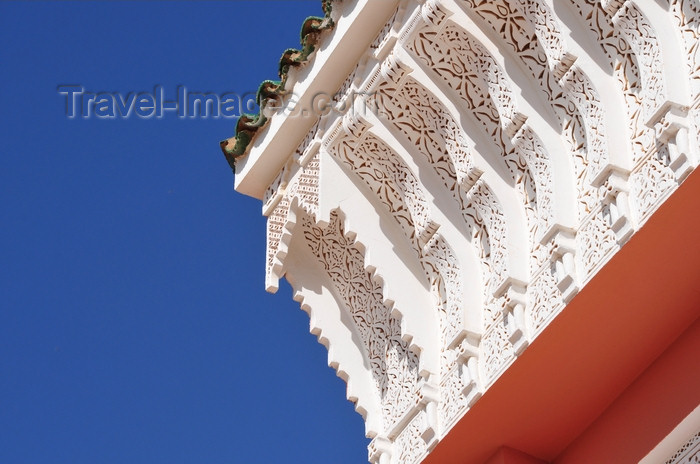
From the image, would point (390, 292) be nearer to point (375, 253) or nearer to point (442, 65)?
point (375, 253)

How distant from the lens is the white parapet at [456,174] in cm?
375

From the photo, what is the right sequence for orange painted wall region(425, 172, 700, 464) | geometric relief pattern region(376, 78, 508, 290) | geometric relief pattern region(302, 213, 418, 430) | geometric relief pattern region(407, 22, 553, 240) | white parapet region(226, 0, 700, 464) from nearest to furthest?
1. orange painted wall region(425, 172, 700, 464)
2. white parapet region(226, 0, 700, 464)
3. geometric relief pattern region(407, 22, 553, 240)
4. geometric relief pattern region(376, 78, 508, 290)
5. geometric relief pattern region(302, 213, 418, 430)

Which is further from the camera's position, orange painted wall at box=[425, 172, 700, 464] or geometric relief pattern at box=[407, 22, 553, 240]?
geometric relief pattern at box=[407, 22, 553, 240]

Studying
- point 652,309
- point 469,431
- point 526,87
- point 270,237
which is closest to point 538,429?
point 469,431

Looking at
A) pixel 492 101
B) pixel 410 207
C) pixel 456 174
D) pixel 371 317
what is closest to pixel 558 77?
pixel 492 101

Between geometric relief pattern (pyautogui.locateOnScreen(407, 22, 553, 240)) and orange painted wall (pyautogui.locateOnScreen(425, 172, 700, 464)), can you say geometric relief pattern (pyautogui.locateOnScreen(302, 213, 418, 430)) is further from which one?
geometric relief pattern (pyautogui.locateOnScreen(407, 22, 553, 240))

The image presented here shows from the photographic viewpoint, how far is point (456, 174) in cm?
440

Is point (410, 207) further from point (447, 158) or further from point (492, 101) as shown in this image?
point (492, 101)

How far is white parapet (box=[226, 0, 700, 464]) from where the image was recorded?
3754mm

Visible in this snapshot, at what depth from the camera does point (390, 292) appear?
4.52 meters

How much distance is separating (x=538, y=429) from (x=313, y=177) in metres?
1.21

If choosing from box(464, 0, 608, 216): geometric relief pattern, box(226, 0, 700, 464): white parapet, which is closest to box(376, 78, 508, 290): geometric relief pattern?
box(226, 0, 700, 464): white parapet

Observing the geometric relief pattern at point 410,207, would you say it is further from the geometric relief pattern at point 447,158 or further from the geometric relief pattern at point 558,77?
the geometric relief pattern at point 558,77

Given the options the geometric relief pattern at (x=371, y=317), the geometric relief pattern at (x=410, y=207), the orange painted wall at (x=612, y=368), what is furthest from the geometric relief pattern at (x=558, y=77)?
the geometric relief pattern at (x=371, y=317)
